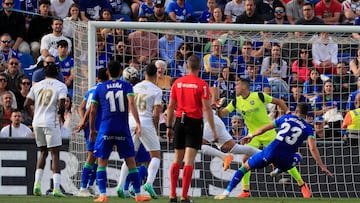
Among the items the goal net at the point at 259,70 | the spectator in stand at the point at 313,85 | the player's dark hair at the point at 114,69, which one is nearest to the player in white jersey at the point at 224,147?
the goal net at the point at 259,70

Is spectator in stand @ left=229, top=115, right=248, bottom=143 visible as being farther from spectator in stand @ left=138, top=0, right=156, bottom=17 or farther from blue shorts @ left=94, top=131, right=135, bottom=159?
blue shorts @ left=94, top=131, right=135, bottom=159

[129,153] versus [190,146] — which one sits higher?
[190,146]

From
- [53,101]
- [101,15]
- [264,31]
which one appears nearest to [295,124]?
[264,31]

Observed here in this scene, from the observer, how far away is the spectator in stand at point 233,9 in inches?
1018

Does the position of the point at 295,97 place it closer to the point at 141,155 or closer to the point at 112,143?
the point at 141,155

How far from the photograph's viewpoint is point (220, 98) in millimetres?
22078

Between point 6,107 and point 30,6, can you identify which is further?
point 30,6

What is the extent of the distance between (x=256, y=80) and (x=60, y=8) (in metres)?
5.02

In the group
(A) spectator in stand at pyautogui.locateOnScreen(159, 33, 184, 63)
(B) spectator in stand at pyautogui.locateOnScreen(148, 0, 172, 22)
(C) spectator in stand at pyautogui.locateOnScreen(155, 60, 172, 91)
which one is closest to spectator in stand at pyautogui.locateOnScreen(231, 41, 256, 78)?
(A) spectator in stand at pyautogui.locateOnScreen(159, 33, 184, 63)

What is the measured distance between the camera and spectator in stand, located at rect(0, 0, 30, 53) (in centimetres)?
2439

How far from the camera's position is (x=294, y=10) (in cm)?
2609

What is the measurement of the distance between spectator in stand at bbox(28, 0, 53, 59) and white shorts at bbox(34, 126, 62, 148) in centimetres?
523

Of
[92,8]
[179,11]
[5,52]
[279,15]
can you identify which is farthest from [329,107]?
[5,52]

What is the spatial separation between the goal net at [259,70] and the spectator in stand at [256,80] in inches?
0.7
